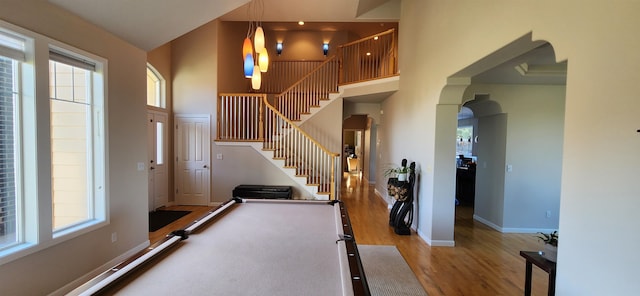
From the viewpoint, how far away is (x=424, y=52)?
4.16m

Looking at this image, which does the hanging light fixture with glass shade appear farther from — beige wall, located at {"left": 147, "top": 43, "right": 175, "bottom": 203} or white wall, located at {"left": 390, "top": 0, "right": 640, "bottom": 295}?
beige wall, located at {"left": 147, "top": 43, "right": 175, "bottom": 203}

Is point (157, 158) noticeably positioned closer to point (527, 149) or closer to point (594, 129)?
point (594, 129)

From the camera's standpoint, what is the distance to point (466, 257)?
3.48 metres

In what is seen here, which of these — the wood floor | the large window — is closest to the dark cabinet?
the wood floor

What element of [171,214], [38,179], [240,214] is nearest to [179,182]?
[171,214]

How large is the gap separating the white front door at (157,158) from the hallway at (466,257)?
161 inches

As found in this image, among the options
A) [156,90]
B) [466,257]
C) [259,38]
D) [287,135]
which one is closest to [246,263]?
[259,38]

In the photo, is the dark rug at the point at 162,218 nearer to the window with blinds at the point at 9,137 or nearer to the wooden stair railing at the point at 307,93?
the window with blinds at the point at 9,137

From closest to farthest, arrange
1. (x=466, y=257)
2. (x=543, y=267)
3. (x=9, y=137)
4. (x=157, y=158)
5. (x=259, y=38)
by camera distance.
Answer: (x=543, y=267)
(x=9, y=137)
(x=259, y=38)
(x=466, y=257)
(x=157, y=158)

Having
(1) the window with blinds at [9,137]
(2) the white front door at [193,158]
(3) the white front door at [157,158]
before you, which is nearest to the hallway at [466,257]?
(2) the white front door at [193,158]

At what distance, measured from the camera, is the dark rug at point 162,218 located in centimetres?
457

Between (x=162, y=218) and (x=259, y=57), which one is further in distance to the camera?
(x=162, y=218)

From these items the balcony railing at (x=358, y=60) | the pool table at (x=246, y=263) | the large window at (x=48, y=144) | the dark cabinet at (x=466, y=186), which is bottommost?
the dark cabinet at (x=466, y=186)

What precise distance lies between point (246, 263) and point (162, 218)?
4428mm
